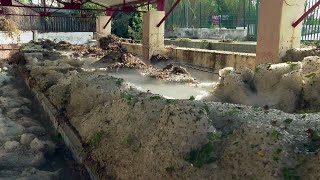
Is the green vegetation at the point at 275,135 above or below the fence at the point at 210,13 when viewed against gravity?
below

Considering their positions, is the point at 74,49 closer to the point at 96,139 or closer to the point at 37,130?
the point at 37,130

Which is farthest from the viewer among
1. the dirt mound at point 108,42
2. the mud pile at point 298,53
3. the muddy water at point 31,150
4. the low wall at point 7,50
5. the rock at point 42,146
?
the low wall at point 7,50

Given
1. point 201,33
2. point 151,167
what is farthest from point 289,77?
point 201,33

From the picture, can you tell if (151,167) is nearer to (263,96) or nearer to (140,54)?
(263,96)

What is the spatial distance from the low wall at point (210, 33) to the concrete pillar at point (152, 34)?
10.9m

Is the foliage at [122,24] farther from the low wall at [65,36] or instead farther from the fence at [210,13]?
the fence at [210,13]

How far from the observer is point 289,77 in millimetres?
5926

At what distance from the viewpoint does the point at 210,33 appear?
2803 centimetres

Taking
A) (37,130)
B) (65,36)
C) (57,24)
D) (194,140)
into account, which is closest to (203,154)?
(194,140)

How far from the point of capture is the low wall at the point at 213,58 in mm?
10095

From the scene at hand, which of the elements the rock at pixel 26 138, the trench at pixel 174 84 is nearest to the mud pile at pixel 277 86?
the trench at pixel 174 84

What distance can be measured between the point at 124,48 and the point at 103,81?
1307 centimetres

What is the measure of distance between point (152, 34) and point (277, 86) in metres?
9.97

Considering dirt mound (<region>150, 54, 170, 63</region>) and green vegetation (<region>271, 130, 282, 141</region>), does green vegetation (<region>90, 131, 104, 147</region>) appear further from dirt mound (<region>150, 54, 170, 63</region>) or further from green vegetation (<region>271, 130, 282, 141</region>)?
dirt mound (<region>150, 54, 170, 63</region>)
